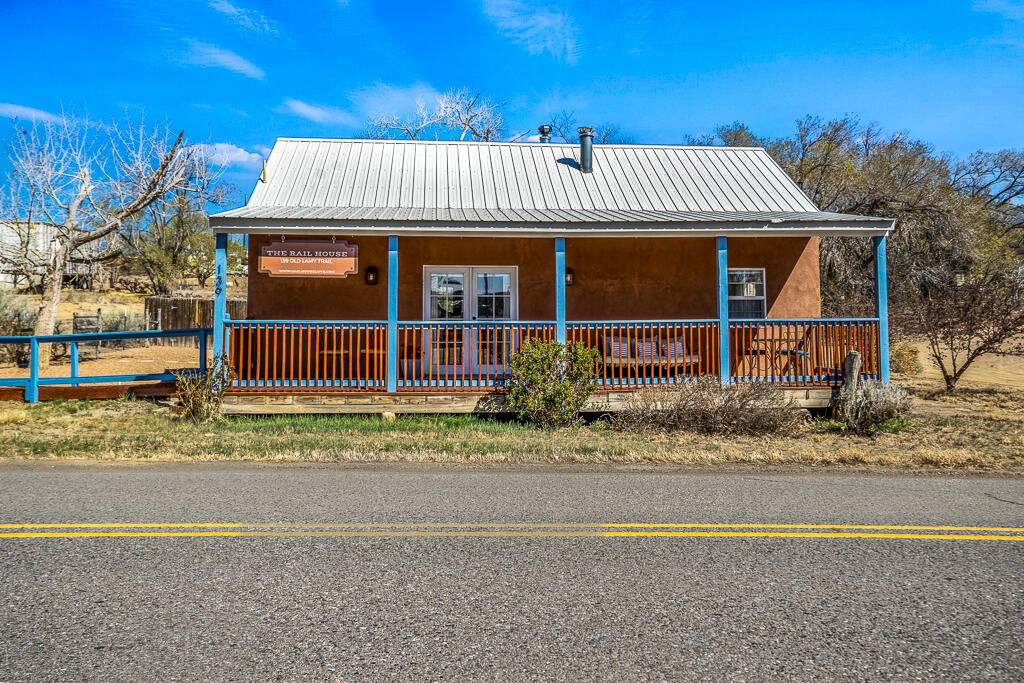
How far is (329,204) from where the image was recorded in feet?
41.8

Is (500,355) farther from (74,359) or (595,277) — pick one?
(74,359)

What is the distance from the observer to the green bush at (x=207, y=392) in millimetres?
10086

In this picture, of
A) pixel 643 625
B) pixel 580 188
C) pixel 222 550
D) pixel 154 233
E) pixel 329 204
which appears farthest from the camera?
pixel 154 233

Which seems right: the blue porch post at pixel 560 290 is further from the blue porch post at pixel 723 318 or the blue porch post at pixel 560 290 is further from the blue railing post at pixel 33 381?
the blue railing post at pixel 33 381

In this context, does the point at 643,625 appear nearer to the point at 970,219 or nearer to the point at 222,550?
the point at 222,550

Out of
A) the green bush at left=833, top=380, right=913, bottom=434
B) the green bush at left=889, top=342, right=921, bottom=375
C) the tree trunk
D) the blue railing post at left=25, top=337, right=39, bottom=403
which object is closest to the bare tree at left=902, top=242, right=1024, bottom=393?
the green bush at left=889, top=342, right=921, bottom=375

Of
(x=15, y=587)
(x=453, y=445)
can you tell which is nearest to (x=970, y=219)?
(x=453, y=445)

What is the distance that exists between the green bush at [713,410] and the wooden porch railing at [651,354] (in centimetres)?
53

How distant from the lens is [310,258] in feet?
35.4

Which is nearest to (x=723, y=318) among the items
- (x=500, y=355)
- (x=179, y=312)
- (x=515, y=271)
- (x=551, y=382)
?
(x=551, y=382)

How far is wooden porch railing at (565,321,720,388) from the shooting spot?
10.6m

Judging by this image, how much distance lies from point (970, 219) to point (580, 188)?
1378cm

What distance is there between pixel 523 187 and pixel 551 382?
5.29 metres

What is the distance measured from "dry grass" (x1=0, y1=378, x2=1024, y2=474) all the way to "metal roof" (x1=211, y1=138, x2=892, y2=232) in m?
3.01
